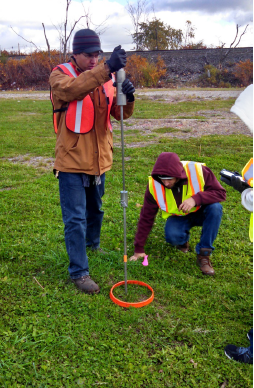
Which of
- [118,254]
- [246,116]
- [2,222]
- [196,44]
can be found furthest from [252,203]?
[196,44]

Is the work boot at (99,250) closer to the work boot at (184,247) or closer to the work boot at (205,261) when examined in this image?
the work boot at (184,247)

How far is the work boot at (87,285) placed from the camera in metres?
3.36

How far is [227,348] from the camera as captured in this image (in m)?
2.71

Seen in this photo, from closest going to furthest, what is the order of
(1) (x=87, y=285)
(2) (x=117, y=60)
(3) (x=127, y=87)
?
(2) (x=117, y=60) → (3) (x=127, y=87) → (1) (x=87, y=285)

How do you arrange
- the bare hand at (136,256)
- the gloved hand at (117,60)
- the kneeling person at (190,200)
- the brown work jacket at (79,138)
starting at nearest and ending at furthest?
the gloved hand at (117,60) → the brown work jacket at (79,138) → the kneeling person at (190,200) → the bare hand at (136,256)

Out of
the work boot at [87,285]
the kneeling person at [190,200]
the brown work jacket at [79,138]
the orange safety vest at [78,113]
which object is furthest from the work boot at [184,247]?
the orange safety vest at [78,113]

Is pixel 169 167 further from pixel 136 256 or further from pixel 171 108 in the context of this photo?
pixel 171 108

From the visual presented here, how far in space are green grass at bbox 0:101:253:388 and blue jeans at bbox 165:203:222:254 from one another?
21 centimetres

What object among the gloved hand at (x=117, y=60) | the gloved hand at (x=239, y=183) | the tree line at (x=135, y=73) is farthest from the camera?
the tree line at (x=135, y=73)

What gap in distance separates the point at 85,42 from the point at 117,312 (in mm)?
2195

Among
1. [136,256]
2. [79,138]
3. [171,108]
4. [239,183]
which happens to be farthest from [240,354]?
[171,108]

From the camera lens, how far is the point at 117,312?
3.12 m

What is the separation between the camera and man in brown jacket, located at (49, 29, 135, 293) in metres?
3.15

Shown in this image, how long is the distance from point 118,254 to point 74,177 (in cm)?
113
